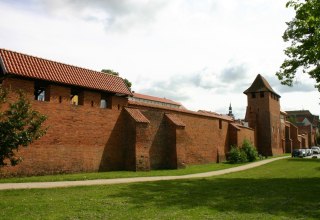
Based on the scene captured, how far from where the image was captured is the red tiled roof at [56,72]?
623 inches

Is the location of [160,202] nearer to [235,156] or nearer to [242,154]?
[235,156]

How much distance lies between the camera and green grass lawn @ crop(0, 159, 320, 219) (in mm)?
8305

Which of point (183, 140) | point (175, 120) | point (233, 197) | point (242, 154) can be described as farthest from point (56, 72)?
point (242, 154)

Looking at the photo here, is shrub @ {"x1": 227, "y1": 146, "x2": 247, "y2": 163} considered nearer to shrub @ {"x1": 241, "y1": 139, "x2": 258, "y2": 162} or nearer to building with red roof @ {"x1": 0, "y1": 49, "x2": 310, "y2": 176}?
shrub @ {"x1": 241, "y1": 139, "x2": 258, "y2": 162}

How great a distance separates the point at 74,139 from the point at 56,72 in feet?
11.7

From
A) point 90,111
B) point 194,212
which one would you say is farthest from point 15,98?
point 194,212

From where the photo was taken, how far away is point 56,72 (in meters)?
17.6

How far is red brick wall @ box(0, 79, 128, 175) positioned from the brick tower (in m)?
30.9

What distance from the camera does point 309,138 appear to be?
3103 inches

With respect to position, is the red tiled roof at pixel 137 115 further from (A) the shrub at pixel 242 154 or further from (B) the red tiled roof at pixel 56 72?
(A) the shrub at pixel 242 154

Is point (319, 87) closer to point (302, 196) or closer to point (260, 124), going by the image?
point (302, 196)

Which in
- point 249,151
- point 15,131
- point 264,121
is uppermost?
point 264,121

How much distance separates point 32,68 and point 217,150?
62.5 feet

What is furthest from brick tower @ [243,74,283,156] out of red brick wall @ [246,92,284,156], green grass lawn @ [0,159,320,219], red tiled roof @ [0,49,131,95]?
green grass lawn @ [0,159,320,219]
